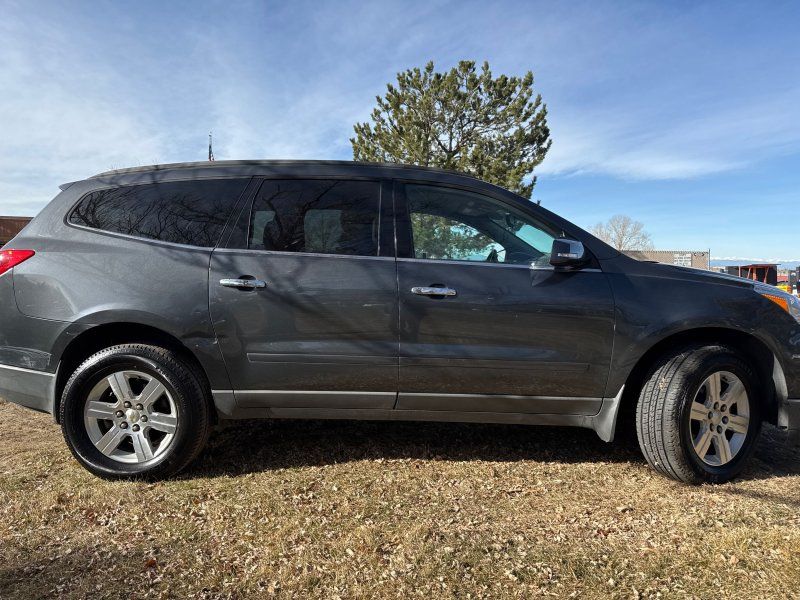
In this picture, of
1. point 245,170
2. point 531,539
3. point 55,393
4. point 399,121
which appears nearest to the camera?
point 531,539

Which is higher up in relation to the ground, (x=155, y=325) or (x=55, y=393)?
(x=155, y=325)

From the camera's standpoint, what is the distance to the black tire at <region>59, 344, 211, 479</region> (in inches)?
113

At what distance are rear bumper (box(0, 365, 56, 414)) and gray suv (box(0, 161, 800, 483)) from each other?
0.04 feet

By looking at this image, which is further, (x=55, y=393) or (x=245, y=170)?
(x=245, y=170)

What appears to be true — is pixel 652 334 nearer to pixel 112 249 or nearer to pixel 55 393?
pixel 112 249

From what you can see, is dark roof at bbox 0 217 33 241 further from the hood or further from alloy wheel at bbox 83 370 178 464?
the hood

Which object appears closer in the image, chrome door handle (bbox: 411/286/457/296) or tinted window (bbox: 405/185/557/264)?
chrome door handle (bbox: 411/286/457/296)

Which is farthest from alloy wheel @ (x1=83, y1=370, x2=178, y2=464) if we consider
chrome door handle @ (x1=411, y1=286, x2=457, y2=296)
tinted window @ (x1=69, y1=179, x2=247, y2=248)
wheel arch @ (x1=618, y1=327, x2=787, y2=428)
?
wheel arch @ (x1=618, y1=327, x2=787, y2=428)

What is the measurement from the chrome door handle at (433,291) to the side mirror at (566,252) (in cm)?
60

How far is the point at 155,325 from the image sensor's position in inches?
113

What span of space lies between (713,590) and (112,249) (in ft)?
11.0

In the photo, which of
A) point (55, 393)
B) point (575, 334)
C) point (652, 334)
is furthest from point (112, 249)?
point (652, 334)

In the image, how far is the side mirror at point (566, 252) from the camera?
284 cm

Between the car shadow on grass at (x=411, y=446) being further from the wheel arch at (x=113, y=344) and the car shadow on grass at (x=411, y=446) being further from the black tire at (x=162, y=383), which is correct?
the wheel arch at (x=113, y=344)
